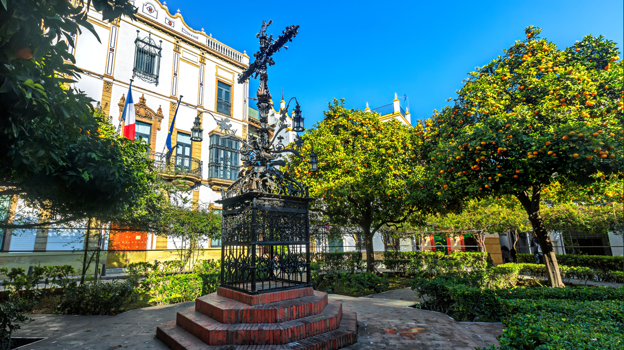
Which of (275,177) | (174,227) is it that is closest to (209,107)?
(174,227)

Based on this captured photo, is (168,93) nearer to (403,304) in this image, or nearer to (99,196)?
(99,196)

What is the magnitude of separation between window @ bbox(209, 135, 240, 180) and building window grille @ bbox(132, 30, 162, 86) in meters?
5.41

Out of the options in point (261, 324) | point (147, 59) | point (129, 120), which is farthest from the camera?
point (147, 59)

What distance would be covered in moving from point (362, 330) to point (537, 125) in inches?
242

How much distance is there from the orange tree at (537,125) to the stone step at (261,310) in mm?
4726

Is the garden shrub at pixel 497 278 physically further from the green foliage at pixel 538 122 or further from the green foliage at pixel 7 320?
the green foliage at pixel 7 320

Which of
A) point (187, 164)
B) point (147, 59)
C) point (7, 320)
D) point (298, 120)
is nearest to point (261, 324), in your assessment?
point (7, 320)

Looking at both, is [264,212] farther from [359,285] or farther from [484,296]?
[359,285]

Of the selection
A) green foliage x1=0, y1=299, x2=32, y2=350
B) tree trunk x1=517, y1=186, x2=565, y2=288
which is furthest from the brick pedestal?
tree trunk x1=517, y1=186, x2=565, y2=288

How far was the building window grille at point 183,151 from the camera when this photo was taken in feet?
64.4

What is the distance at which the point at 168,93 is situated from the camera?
20.3 m

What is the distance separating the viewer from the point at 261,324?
4762 millimetres

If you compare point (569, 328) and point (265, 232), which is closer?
point (569, 328)

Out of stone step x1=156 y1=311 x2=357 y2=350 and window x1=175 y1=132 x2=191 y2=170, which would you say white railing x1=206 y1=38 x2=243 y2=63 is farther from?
stone step x1=156 y1=311 x2=357 y2=350
